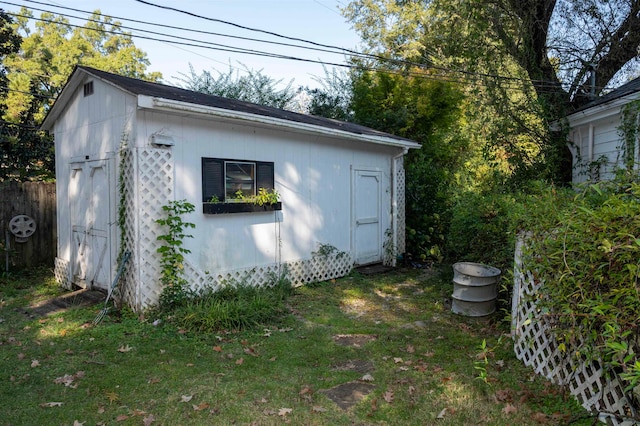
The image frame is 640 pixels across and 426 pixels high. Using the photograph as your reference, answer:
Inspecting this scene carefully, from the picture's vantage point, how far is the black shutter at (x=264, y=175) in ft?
22.6

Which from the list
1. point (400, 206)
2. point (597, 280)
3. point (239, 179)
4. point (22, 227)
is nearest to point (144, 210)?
point (239, 179)

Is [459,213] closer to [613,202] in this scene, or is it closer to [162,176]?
[613,202]

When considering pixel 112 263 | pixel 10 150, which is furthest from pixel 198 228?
pixel 10 150

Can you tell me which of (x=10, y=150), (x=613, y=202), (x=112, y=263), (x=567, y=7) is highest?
(x=567, y=7)

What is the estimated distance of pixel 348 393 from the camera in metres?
3.70

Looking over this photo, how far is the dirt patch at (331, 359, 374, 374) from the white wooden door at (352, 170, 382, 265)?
4480 millimetres

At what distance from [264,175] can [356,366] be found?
3630 mm

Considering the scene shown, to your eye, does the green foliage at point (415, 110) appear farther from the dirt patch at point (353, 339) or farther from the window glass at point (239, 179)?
the dirt patch at point (353, 339)

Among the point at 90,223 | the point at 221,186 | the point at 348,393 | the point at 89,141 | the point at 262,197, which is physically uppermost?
the point at 89,141

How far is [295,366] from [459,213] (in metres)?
4.05

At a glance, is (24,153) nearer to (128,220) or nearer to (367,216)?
(128,220)

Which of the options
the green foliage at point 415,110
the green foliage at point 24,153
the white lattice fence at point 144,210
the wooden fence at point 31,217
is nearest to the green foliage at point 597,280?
the white lattice fence at point 144,210

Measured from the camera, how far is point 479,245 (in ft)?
21.8

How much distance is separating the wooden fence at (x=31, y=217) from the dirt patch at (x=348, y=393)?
7110mm
